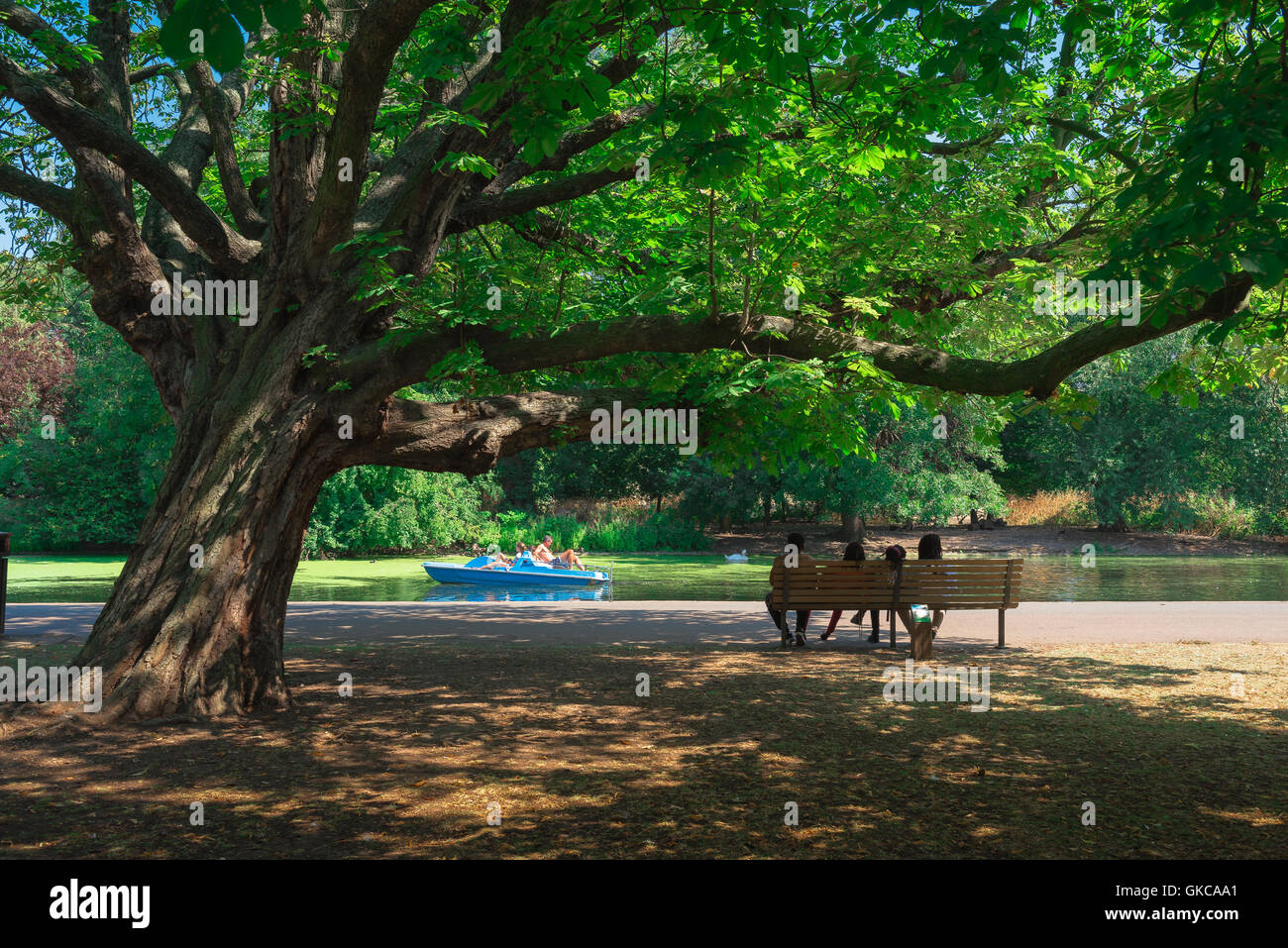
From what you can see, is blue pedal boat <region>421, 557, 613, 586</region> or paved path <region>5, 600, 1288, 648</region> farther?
blue pedal boat <region>421, 557, 613, 586</region>

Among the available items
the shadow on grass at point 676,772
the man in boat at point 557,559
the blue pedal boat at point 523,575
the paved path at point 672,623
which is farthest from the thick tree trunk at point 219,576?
the man in boat at point 557,559

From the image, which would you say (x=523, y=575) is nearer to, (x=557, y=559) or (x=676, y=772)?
(x=557, y=559)

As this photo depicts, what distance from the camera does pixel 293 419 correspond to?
8.62m

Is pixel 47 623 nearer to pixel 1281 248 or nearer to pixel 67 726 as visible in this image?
pixel 67 726

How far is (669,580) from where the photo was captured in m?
26.0

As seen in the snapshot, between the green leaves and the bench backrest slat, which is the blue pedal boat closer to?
the bench backrest slat

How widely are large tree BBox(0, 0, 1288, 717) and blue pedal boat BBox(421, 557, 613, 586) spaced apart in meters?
12.4

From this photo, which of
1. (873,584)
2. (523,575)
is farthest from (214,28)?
(523,575)

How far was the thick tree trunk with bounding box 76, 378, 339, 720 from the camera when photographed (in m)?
7.96

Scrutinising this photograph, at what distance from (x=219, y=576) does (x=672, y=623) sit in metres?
7.47

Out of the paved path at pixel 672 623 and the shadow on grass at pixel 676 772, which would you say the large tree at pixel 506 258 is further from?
the paved path at pixel 672 623

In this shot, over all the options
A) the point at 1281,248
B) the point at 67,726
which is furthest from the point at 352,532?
the point at 1281,248

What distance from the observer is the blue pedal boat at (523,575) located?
2369 cm

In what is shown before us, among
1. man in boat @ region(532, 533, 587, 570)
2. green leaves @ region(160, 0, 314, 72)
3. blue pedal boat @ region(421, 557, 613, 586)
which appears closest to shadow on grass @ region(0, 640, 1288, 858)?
green leaves @ region(160, 0, 314, 72)
